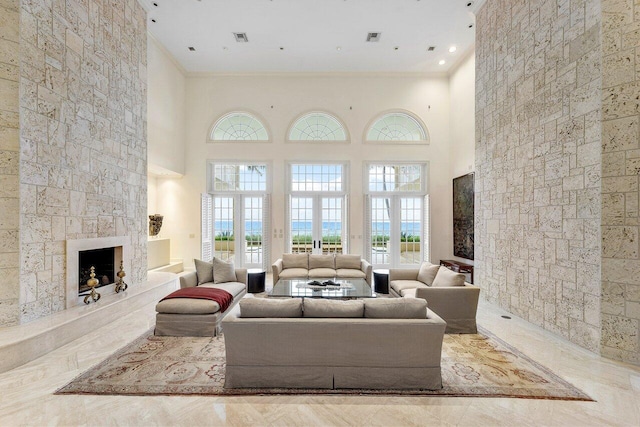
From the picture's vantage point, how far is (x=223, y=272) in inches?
213

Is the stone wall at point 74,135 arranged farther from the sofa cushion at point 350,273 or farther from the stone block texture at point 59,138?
the sofa cushion at point 350,273

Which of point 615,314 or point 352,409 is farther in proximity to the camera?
point 615,314

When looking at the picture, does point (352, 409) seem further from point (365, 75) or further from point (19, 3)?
point (365, 75)

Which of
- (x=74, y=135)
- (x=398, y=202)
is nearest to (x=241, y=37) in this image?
(x=74, y=135)

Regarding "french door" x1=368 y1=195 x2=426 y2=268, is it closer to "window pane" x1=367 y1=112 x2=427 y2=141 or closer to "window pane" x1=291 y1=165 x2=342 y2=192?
"window pane" x1=291 y1=165 x2=342 y2=192

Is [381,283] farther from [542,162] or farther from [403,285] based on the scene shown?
[542,162]

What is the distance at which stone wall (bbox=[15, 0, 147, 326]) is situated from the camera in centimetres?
375

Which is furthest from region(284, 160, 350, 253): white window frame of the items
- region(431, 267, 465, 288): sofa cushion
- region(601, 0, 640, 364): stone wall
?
region(601, 0, 640, 364): stone wall

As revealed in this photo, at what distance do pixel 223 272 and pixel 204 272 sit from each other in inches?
13.6

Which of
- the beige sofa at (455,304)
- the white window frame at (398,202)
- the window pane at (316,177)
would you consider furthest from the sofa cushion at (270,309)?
the window pane at (316,177)

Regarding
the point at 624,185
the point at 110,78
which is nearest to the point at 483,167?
the point at 624,185

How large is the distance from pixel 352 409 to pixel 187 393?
1.55 meters

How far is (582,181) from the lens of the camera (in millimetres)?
3670

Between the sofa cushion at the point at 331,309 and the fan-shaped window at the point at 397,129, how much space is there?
6675 mm
